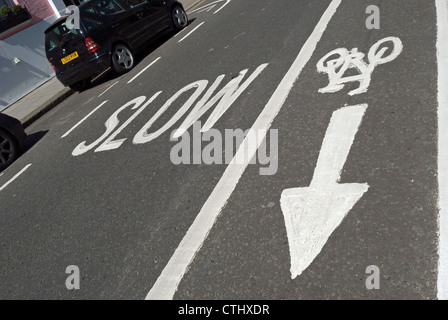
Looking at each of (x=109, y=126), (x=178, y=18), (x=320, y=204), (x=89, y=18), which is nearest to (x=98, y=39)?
(x=89, y=18)

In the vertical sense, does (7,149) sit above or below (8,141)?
below

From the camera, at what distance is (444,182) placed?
2.98 m

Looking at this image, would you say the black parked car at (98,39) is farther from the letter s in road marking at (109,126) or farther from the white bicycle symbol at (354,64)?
the white bicycle symbol at (354,64)

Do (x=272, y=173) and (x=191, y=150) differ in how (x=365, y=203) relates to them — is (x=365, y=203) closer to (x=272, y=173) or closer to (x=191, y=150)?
(x=272, y=173)

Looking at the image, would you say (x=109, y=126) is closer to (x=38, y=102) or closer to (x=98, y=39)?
(x=98, y=39)

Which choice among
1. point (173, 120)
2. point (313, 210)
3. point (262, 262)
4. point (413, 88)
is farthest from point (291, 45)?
point (262, 262)

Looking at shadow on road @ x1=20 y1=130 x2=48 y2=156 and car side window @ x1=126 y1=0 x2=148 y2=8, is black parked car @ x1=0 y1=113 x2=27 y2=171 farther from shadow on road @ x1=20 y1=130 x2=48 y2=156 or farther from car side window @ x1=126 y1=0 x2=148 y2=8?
car side window @ x1=126 y1=0 x2=148 y2=8

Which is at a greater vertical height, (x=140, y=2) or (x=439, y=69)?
(x=140, y=2)

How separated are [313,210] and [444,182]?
96 cm

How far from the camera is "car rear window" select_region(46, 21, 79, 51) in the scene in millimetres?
10086

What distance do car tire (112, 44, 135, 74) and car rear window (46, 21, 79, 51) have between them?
3.36 ft

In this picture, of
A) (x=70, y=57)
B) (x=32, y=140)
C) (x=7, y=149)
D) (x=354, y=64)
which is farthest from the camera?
(x=70, y=57)

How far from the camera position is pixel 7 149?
7.88m

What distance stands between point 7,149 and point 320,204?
682 centimetres
